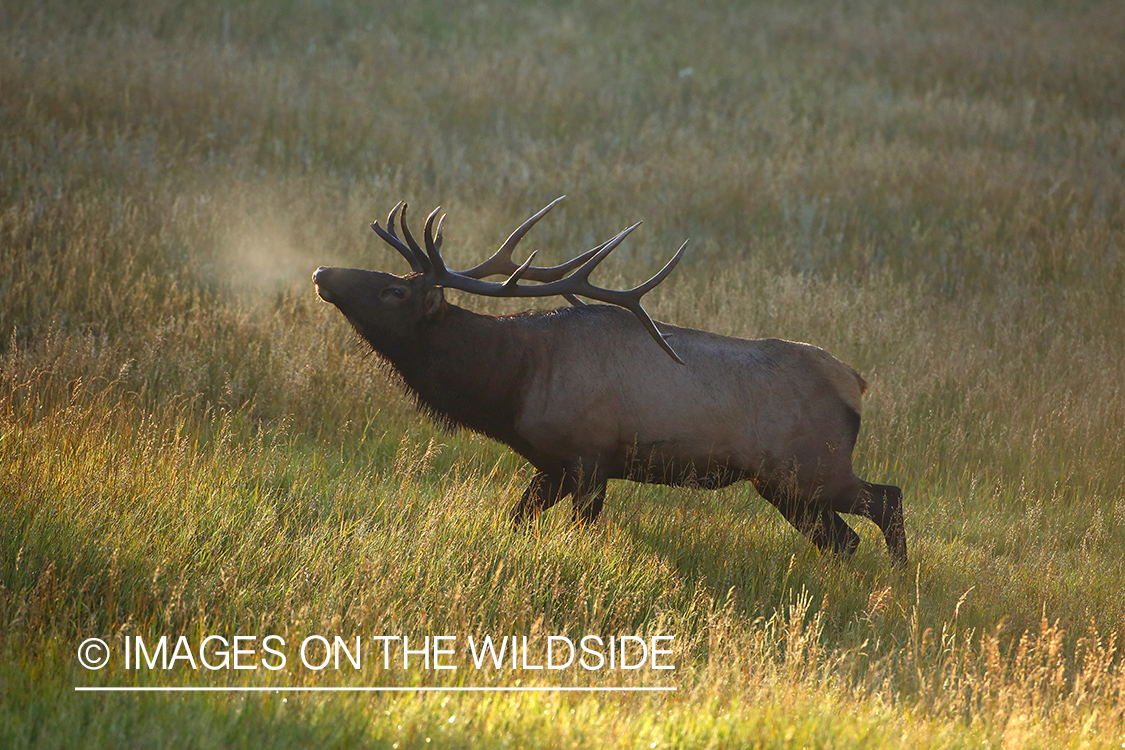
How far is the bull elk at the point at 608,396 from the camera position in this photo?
568 cm

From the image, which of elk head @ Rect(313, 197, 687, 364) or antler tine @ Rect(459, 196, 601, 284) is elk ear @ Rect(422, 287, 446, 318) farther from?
→ antler tine @ Rect(459, 196, 601, 284)

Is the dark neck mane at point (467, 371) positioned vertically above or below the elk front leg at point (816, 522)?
above

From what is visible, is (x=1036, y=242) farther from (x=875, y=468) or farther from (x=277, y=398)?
(x=277, y=398)

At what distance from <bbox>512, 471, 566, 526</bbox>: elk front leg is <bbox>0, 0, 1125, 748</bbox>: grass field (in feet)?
0.43

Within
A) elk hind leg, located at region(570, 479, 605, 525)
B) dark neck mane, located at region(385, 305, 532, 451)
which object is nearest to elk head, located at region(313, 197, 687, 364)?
dark neck mane, located at region(385, 305, 532, 451)

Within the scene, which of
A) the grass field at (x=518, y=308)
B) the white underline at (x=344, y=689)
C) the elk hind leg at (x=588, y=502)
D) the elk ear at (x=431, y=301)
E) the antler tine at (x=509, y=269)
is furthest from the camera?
the antler tine at (x=509, y=269)

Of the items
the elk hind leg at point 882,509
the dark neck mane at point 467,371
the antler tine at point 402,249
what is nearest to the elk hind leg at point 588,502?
the dark neck mane at point 467,371

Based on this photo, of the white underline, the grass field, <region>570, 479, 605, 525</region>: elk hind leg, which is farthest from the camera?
<region>570, 479, 605, 525</region>: elk hind leg

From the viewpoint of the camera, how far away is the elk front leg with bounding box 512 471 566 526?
5711 millimetres

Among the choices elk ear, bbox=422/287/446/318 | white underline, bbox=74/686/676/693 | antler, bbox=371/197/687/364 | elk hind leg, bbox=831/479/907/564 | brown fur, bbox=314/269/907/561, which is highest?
antler, bbox=371/197/687/364

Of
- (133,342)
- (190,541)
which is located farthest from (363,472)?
(133,342)

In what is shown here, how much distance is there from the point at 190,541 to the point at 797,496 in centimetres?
341

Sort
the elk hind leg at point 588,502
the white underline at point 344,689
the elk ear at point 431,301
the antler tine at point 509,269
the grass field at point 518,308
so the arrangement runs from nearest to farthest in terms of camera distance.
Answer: the white underline at point 344,689 < the grass field at point 518,308 < the elk hind leg at point 588,502 < the elk ear at point 431,301 < the antler tine at point 509,269

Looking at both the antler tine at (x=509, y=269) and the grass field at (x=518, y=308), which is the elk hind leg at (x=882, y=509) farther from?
the antler tine at (x=509, y=269)
